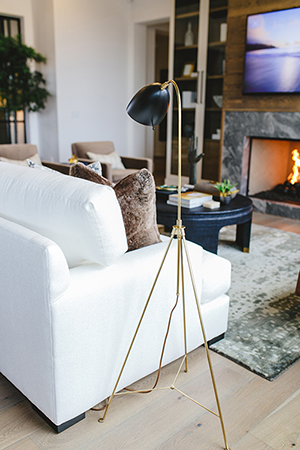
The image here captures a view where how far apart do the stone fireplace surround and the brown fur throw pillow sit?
133 inches

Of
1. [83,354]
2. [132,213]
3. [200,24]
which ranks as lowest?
[83,354]

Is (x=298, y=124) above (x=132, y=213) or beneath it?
above

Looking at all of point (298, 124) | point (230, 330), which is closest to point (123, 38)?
point (298, 124)

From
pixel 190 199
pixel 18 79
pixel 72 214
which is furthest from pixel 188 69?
pixel 72 214

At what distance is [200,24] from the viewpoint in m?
5.81

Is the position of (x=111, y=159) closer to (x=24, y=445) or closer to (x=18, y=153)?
(x=18, y=153)

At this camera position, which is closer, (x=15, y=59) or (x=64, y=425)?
(x=64, y=425)

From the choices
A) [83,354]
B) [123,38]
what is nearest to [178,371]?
[83,354]

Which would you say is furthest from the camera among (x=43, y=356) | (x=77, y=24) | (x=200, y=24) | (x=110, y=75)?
(x=110, y=75)

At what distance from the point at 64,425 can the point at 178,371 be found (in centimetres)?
54

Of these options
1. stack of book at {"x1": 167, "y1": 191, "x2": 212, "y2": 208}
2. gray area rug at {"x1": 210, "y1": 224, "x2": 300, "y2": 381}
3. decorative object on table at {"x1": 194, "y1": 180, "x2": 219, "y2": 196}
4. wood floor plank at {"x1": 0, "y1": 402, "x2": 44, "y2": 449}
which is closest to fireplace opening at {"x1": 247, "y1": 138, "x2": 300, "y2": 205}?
gray area rug at {"x1": 210, "y1": 224, "x2": 300, "y2": 381}

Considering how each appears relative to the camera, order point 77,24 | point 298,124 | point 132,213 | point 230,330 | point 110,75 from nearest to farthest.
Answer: point 132,213
point 230,330
point 298,124
point 77,24
point 110,75

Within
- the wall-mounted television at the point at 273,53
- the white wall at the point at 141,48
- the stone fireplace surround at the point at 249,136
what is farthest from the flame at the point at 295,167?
the white wall at the point at 141,48

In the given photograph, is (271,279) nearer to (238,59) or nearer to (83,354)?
(83,354)
